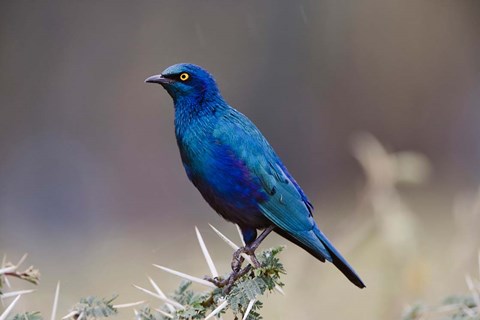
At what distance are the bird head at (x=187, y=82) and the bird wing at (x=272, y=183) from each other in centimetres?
13

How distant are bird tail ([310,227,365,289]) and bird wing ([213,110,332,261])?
2cm

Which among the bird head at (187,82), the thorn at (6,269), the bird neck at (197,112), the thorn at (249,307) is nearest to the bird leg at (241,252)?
the thorn at (249,307)

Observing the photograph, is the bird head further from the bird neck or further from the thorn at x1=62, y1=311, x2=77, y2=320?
the thorn at x1=62, y1=311, x2=77, y2=320

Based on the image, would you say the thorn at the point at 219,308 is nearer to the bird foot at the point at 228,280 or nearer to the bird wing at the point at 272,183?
the bird foot at the point at 228,280

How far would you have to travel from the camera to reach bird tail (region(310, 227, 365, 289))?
3.16 m

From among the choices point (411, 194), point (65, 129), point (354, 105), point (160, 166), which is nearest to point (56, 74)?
point (65, 129)

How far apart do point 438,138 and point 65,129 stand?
419 centimetres

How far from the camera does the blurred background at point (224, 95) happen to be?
10031 mm

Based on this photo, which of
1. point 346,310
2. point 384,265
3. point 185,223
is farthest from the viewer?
point 185,223

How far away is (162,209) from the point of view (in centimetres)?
1041

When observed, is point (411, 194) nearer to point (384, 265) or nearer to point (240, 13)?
point (240, 13)

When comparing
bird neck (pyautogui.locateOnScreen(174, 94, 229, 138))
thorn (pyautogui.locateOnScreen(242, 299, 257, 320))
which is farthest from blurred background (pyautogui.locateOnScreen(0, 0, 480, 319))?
thorn (pyautogui.locateOnScreen(242, 299, 257, 320))

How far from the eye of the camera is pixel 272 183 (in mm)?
3352

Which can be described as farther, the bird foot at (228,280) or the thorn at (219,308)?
the bird foot at (228,280)
